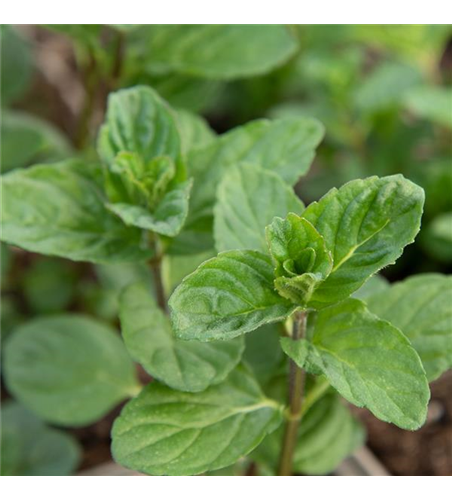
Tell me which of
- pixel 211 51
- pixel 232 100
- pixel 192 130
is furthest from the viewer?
pixel 232 100

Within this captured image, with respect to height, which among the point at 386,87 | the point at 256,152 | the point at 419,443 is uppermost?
the point at 256,152

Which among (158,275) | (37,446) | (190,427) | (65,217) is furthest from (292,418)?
(37,446)

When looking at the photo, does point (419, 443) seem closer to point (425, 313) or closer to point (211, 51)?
point (425, 313)

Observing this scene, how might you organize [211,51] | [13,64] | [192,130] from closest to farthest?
[192,130]
[211,51]
[13,64]

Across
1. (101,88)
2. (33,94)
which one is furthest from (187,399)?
(33,94)

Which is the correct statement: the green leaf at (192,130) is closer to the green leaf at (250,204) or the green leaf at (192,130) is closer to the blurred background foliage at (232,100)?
the blurred background foliage at (232,100)

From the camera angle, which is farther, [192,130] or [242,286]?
[192,130]

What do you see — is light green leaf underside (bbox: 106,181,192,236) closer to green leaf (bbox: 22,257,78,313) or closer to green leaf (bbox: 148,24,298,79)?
green leaf (bbox: 148,24,298,79)

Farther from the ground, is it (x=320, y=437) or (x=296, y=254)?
(x=296, y=254)

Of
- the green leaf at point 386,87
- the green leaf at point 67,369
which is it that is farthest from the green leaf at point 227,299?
the green leaf at point 386,87
